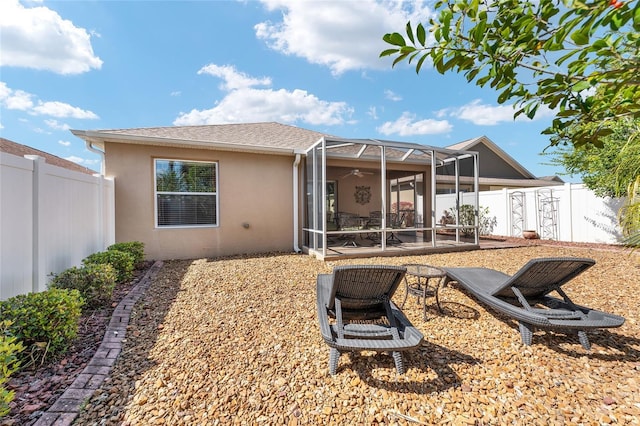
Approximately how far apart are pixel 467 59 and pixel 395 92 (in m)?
13.6

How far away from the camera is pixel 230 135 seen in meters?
9.01

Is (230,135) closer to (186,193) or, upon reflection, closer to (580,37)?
(186,193)

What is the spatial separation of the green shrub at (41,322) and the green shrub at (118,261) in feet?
7.81

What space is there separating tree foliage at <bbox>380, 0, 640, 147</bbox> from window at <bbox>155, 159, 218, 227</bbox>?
7206 millimetres

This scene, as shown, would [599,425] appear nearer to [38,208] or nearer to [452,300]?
[452,300]

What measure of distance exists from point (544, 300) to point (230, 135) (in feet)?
29.4

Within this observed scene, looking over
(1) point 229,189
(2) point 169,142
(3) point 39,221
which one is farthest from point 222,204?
(3) point 39,221

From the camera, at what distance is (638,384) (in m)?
2.32

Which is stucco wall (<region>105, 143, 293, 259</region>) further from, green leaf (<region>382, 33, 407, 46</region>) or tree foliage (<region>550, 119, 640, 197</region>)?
tree foliage (<region>550, 119, 640, 197</region>)

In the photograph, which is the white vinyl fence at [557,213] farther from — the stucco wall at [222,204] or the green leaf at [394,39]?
the green leaf at [394,39]

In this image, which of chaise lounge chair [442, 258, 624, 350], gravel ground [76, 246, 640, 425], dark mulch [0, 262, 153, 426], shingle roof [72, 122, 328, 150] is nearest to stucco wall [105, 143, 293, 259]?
shingle roof [72, 122, 328, 150]

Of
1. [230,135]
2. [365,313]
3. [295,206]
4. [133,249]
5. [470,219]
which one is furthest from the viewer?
[470,219]

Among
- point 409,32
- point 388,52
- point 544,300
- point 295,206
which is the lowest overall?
point 544,300

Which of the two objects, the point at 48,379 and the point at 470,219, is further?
the point at 470,219
